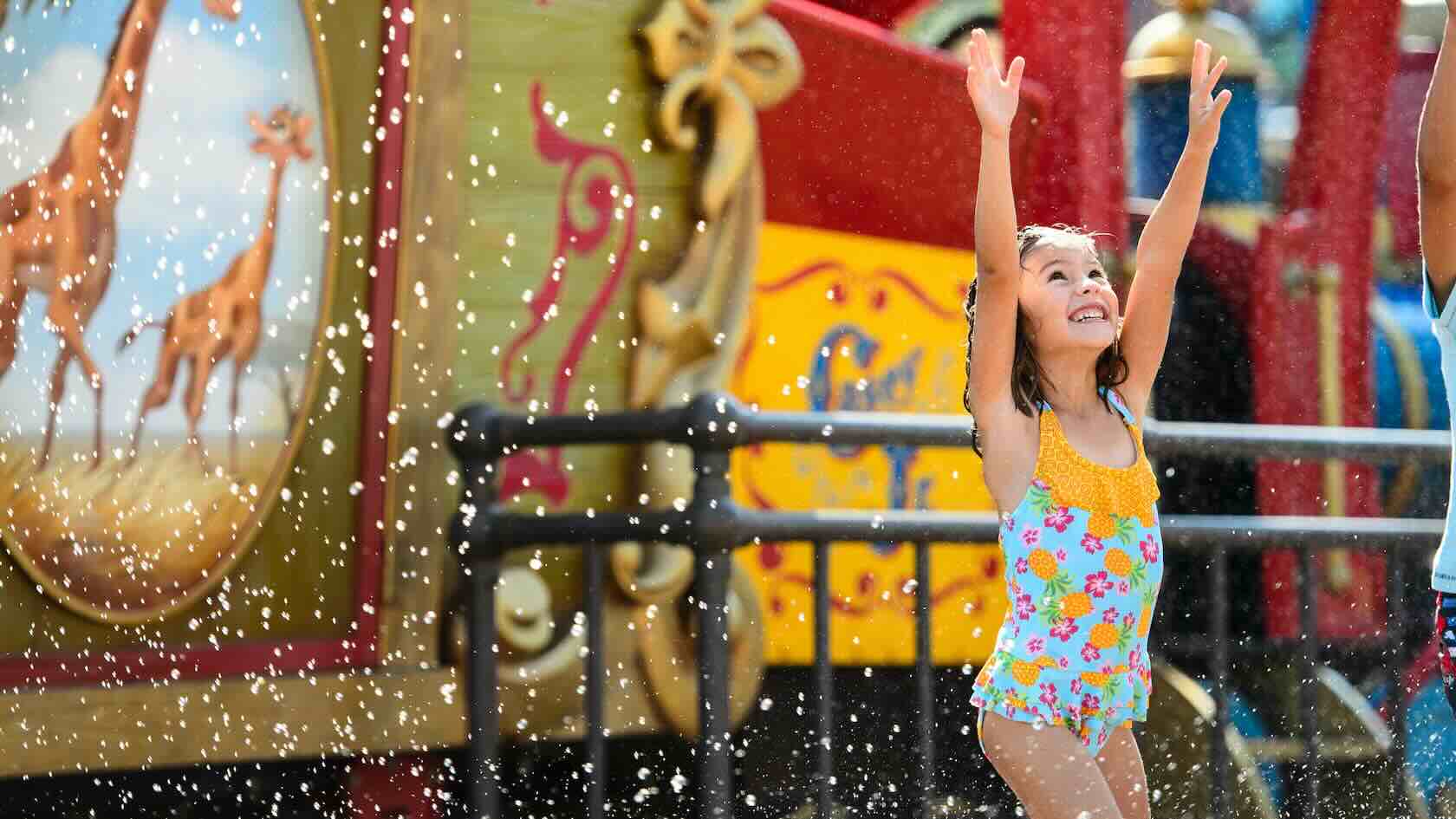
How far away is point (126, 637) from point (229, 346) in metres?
0.47

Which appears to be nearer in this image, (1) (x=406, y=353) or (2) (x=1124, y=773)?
(2) (x=1124, y=773)

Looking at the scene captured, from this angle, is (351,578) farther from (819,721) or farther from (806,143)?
(806,143)

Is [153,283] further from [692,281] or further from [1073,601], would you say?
[1073,601]

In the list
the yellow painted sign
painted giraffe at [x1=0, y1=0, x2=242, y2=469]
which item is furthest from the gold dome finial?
painted giraffe at [x1=0, y1=0, x2=242, y2=469]

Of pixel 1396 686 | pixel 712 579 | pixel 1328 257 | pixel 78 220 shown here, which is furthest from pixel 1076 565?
pixel 1328 257

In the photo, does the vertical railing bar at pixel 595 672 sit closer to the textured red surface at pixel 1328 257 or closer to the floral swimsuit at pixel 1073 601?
the floral swimsuit at pixel 1073 601

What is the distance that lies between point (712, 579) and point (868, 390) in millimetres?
1348

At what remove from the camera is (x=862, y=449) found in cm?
434

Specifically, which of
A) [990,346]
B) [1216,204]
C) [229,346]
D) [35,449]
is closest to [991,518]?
[990,346]

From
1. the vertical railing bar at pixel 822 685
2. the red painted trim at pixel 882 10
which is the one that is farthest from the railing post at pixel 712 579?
the red painted trim at pixel 882 10

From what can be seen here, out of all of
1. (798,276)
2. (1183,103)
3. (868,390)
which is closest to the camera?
(798,276)

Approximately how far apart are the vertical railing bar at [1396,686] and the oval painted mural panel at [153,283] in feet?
5.87

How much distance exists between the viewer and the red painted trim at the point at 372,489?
10.4 ft

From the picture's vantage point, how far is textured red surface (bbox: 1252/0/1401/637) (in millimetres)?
6133
